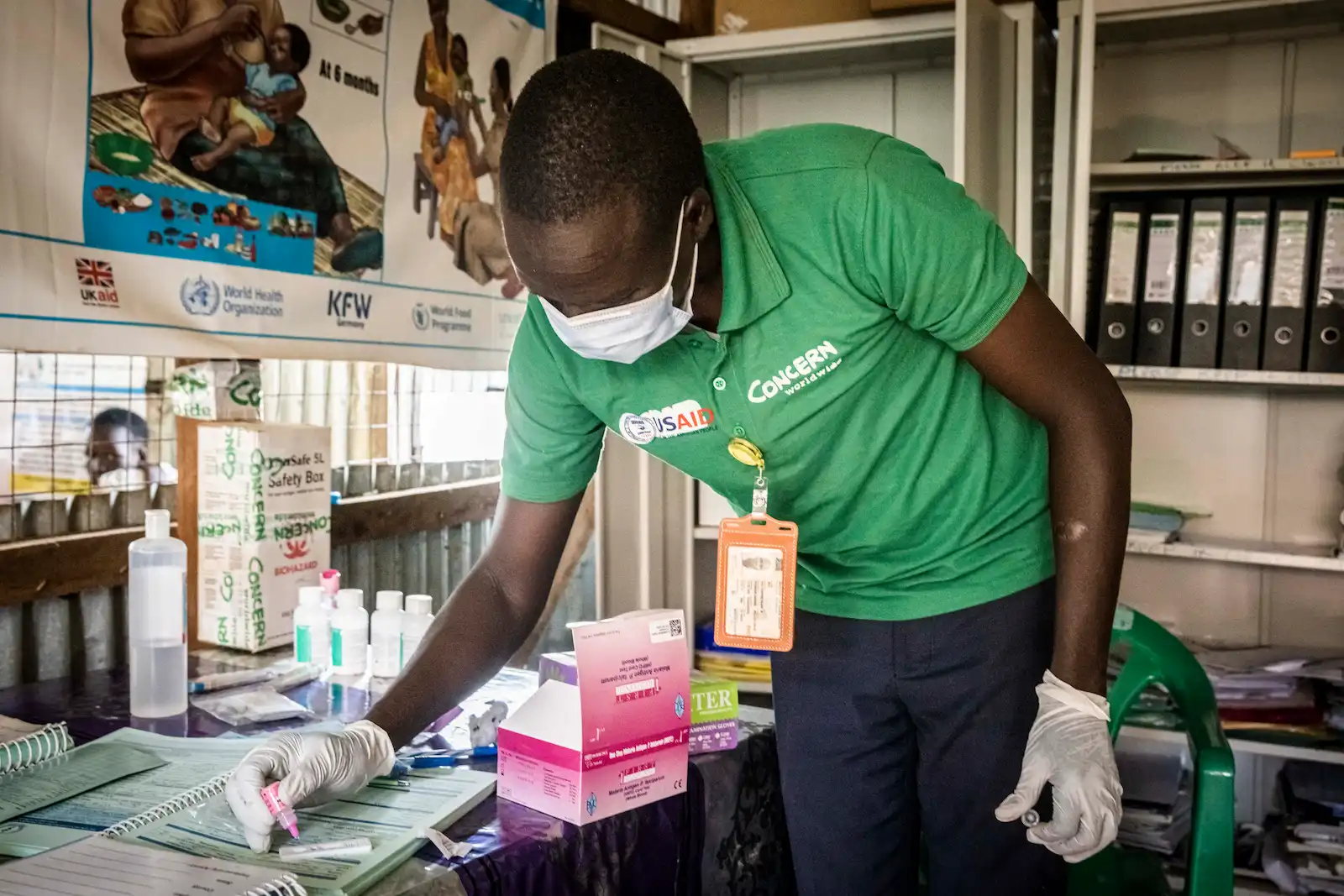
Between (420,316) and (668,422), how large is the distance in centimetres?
110

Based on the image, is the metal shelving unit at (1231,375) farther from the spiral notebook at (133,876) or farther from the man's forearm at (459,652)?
the spiral notebook at (133,876)

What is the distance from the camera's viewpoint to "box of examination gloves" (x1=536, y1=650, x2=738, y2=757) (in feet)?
4.21

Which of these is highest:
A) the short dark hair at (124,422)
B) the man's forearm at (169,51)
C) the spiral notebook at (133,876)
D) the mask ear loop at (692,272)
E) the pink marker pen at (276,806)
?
the man's forearm at (169,51)

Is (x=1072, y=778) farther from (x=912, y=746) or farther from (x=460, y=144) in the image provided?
(x=460, y=144)

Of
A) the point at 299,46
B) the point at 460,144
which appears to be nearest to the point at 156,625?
the point at 299,46

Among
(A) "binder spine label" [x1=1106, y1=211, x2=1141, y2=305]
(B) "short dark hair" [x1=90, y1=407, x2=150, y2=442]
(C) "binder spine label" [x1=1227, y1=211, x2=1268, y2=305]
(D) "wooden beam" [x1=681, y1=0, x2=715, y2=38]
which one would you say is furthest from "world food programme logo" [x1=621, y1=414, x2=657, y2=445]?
(D) "wooden beam" [x1=681, y1=0, x2=715, y2=38]

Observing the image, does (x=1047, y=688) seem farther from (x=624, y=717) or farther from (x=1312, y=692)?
(x=1312, y=692)

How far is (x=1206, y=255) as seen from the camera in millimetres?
2170

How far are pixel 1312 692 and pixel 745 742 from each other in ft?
4.64

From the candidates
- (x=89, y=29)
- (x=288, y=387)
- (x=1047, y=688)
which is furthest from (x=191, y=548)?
(x=1047, y=688)

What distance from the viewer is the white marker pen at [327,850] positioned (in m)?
0.93

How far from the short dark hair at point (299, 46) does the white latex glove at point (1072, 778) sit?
1.49 metres

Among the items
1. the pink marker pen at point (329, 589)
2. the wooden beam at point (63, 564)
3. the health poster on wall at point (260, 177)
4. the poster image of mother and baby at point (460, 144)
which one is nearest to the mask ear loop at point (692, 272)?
the pink marker pen at point (329, 589)

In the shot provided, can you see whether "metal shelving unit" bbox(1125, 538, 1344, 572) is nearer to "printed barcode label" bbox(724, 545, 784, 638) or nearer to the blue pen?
"printed barcode label" bbox(724, 545, 784, 638)
